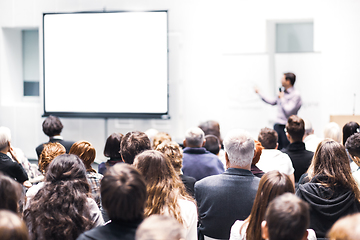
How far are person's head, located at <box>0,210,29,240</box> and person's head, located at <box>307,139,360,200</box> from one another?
1747 millimetres

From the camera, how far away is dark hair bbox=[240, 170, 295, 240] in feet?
5.00

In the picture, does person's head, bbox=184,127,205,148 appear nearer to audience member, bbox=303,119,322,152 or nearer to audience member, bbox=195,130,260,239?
audience member, bbox=195,130,260,239

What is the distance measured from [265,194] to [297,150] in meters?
2.16

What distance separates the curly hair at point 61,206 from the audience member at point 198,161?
1580 millimetres

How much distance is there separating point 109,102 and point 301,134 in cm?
365

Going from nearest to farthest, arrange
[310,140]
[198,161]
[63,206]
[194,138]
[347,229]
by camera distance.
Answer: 1. [347,229]
2. [63,206]
3. [198,161]
4. [194,138]
5. [310,140]

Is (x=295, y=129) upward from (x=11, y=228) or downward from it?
upward

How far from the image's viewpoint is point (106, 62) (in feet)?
20.9

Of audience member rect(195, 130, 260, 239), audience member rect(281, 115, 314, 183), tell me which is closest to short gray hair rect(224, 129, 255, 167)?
audience member rect(195, 130, 260, 239)

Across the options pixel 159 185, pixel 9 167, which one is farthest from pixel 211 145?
pixel 159 185

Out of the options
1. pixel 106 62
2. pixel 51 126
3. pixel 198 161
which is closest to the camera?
pixel 198 161

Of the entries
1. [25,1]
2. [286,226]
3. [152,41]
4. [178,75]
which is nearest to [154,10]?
[152,41]

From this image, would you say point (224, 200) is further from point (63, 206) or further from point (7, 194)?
point (7, 194)

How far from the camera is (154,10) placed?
6043mm
